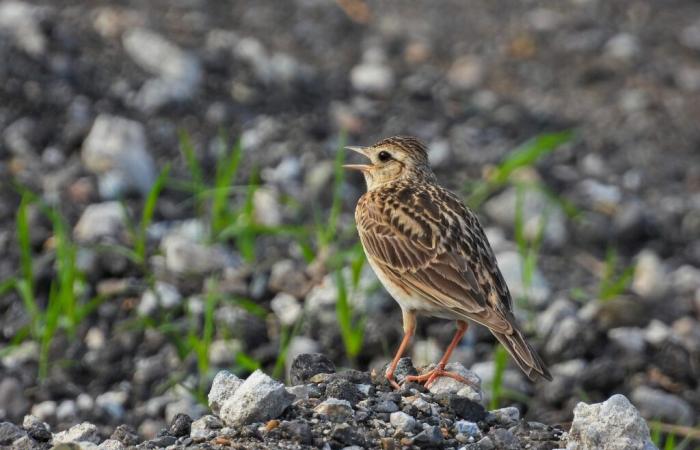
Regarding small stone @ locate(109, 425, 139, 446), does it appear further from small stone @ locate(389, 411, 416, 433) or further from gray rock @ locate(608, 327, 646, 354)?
gray rock @ locate(608, 327, 646, 354)

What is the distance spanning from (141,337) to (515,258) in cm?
260

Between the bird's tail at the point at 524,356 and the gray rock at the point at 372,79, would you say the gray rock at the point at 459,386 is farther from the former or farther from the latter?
the gray rock at the point at 372,79

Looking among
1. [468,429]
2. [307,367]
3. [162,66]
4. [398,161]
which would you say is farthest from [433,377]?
[162,66]

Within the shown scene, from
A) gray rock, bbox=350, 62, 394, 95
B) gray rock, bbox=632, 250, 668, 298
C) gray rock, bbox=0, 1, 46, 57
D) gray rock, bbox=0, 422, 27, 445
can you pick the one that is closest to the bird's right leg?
gray rock, bbox=0, 422, 27, 445

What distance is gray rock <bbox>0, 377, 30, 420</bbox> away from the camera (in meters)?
7.78

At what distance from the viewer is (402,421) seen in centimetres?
544

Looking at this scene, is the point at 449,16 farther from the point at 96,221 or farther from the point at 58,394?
the point at 58,394

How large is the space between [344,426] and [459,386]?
985 mm

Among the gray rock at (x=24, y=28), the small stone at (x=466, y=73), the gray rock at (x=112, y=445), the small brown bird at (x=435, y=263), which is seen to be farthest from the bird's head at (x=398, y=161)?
the small stone at (x=466, y=73)

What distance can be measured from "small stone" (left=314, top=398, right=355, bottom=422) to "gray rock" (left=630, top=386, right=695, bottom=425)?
3206 mm

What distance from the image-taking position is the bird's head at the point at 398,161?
7695 millimetres

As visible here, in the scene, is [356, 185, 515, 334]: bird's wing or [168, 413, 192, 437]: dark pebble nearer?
[168, 413, 192, 437]: dark pebble

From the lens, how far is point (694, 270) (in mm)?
10219

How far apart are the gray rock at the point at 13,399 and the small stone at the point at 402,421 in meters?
3.03
